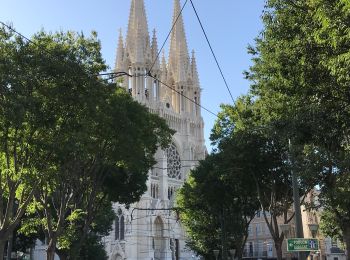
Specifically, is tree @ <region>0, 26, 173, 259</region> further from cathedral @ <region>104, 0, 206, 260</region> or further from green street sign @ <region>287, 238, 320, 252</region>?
cathedral @ <region>104, 0, 206, 260</region>

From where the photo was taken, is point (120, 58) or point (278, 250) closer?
point (278, 250)

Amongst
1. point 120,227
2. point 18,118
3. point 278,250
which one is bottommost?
point 278,250

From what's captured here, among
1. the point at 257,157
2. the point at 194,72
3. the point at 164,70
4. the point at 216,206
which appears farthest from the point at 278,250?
the point at 194,72

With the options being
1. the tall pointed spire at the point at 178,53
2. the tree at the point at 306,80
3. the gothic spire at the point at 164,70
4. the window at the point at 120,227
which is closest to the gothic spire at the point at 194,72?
the tall pointed spire at the point at 178,53

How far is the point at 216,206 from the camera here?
3506cm

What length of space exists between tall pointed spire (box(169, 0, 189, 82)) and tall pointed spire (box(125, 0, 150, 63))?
6.58 meters

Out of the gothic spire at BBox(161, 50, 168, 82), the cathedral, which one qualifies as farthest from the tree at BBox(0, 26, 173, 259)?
the gothic spire at BBox(161, 50, 168, 82)

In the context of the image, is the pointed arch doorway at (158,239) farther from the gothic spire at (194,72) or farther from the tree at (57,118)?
the tree at (57,118)

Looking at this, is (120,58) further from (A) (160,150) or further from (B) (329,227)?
(B) (329,227)

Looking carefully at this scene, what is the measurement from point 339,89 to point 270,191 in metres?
13.6

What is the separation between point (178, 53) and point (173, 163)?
75.0 feet

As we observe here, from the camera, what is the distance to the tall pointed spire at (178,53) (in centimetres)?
9519

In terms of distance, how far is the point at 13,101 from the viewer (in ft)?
51.2

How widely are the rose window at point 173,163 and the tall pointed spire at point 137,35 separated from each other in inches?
665
